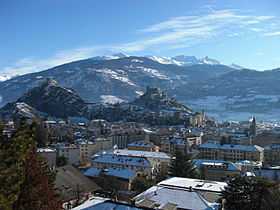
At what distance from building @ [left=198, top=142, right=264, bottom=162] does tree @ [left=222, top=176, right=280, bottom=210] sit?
28.0m

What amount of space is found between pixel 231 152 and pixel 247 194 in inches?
1163

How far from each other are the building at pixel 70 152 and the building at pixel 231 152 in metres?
12.5

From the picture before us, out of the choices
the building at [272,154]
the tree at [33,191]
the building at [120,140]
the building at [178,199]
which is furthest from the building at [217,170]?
the tree at [33,191]

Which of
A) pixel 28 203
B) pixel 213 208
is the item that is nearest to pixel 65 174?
pixel 213 208

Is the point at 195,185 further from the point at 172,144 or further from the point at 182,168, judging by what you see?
the point at 172,144

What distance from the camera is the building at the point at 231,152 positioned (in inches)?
1730

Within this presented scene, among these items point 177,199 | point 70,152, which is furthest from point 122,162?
point 177,199

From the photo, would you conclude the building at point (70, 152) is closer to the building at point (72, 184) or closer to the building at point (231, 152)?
the building at point (231, 152)

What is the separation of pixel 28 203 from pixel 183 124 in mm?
69885

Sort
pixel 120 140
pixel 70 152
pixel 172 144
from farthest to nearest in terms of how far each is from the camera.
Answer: pixel 120 140 < pixel 172 144 < pixel 70 152

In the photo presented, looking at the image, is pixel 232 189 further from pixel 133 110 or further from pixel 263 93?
pixel 263 93

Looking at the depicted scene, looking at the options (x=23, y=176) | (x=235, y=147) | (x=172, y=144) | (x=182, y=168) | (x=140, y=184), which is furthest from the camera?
(x=172, y=144)

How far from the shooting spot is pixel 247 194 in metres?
16.1

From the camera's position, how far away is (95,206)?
42.5 feet
